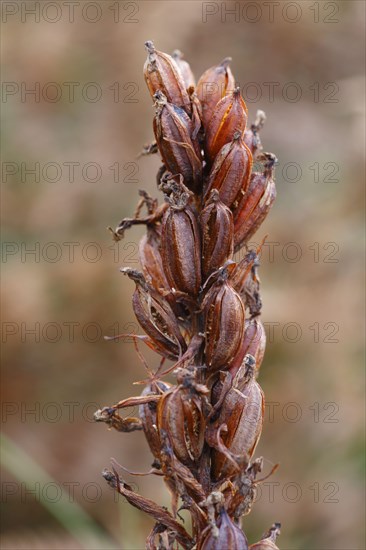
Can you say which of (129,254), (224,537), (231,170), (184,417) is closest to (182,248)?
(231,170)

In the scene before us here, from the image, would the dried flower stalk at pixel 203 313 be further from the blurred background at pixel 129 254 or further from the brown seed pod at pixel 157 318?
the blurred background at pixel 129 254

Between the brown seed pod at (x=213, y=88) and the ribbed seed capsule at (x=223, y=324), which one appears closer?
the ribbed seed capsule at (x=223, y=324)

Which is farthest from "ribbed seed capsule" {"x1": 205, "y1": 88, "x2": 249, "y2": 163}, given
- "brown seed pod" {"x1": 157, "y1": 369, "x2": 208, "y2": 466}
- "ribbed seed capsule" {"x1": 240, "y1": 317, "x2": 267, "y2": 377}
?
"brown seed pod" {"x1": 157, "y1": 369, "x2": 208, "y2": 466}

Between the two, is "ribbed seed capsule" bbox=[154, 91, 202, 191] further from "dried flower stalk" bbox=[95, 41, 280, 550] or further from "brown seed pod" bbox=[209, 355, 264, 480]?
"brown seed pod" bbox=[209, 355, 264, 480]

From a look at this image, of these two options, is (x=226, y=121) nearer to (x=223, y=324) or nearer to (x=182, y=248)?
(x=182, y=248)

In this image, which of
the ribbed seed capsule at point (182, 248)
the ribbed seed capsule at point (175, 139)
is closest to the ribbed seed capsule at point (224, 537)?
the ribbed seed capsule at point (182, 248)

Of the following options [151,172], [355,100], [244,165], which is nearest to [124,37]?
[151,172]

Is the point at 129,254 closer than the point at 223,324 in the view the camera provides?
No
